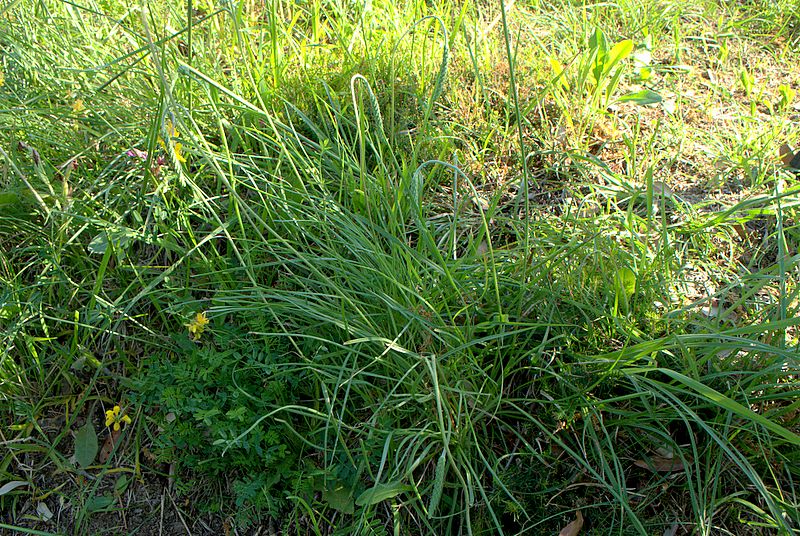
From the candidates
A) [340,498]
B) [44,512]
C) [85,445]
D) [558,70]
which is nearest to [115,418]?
[85,445]

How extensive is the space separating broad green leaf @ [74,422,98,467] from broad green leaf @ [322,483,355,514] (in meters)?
0.72

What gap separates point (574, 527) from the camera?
1580 millimetres

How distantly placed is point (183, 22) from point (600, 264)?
1639 mm

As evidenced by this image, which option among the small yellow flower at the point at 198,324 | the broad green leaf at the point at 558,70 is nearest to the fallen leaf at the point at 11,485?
the small yellow flower at the point at 198,324

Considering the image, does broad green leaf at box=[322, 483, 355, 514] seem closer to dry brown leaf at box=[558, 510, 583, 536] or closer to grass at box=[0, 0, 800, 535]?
grass at box=[0, 0, 800, 535]

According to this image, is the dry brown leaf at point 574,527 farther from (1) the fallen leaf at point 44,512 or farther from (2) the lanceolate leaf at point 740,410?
(1) the fallen leaf at point 44,512

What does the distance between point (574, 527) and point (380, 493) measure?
1.62 feet

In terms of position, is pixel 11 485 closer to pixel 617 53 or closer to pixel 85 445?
pixel 85 445

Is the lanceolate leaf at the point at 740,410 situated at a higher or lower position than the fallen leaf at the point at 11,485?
higher

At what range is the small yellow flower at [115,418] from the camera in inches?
70.5

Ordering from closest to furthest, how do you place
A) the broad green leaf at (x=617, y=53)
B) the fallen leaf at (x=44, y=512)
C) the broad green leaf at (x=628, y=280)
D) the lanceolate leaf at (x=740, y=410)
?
the lanceolate leaf at (x=740, y=410) → the broad green leaf at (x=628, y=280) → the fallen leaf at (x=44, y=512) → the broad green leaf at (x=617, y=53)

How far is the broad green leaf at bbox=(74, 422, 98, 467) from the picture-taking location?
1.85 metres

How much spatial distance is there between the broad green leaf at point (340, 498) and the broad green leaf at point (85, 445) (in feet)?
2.36

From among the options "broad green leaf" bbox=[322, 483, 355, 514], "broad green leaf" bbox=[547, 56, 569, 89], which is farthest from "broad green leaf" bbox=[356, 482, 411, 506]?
"broad green leaf" bbox=[547, 56, 569, 89]
